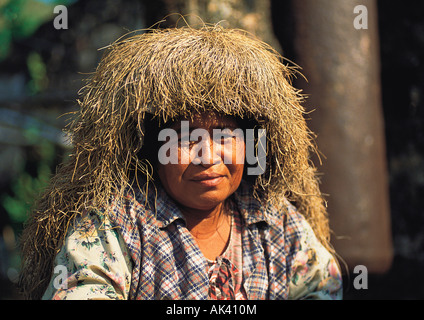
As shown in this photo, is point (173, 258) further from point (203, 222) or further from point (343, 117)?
point (343, 117)

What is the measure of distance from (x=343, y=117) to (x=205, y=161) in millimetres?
1253

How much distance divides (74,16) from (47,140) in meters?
0.95

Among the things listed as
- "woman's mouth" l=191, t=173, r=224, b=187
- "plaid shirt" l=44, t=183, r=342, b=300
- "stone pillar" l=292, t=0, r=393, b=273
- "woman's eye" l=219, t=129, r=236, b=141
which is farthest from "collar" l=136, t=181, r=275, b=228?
"stone pillar" l=292, t=0, r=393, b=273

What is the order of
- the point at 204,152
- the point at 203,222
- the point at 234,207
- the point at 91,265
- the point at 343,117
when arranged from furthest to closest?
the point at 343,117, the point at 234,207, the point at 203,222, the point at 204,152, the point at 91,265

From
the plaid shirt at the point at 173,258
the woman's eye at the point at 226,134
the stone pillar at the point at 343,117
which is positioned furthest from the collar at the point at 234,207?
the stone pillar at the point at 343,117

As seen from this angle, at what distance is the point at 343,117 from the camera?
8.82 feet

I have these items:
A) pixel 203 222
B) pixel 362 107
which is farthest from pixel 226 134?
pixel 362 107

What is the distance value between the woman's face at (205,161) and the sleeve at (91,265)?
26cm

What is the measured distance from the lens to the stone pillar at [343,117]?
268 centimetres

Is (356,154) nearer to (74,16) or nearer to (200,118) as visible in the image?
(200,118)

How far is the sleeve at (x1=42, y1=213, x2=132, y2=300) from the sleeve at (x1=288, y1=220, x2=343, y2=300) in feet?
1.99

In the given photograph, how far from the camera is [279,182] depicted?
1.94 m

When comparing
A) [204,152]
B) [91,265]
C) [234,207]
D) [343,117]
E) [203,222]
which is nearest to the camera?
[91,265]

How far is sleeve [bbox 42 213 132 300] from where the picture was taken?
1563 millimetres
